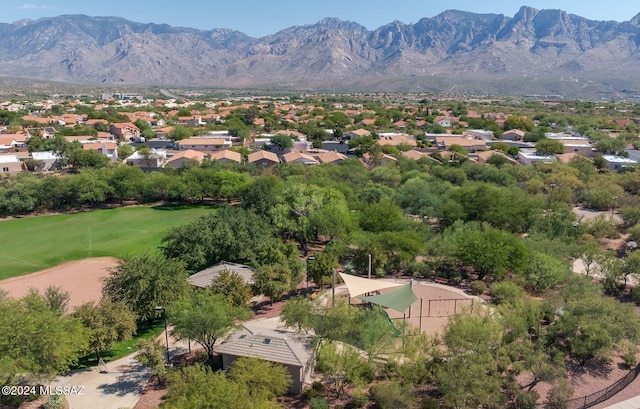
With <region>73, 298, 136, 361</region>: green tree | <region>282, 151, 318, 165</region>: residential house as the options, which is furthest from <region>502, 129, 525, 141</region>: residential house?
<region>73, 298, 136, 361</region>: green tree

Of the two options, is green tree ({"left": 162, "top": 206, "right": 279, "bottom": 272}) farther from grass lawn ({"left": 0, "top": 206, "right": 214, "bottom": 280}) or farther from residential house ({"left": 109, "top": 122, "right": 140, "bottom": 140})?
residential house ({"left": 109, "top": 122, "right": 140, "bottom": 140})

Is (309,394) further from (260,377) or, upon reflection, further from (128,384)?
(128,384)

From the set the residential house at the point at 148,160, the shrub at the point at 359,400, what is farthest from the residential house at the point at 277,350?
the residential house at the point at 148,160

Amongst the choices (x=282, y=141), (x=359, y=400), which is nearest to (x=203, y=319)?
(x=359, y=400)

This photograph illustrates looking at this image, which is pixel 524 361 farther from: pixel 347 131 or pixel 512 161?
pixel 347 131

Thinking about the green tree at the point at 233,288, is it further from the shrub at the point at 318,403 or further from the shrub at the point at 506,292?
the shrub at the point at 506,292
